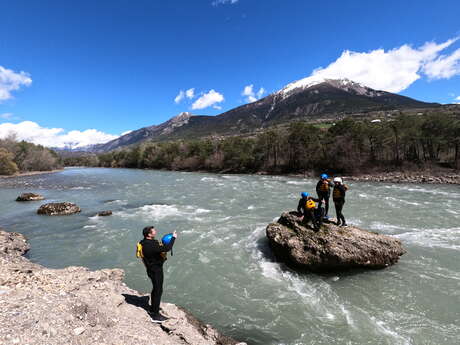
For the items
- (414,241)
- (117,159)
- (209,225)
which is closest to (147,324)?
(209,225)

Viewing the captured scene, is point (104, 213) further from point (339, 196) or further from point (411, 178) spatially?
point (411, 178)

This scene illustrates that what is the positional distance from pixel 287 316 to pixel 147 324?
4.44 m

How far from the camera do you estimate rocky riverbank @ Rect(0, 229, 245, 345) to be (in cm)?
479

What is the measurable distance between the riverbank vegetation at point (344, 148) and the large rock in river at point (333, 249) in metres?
48.0

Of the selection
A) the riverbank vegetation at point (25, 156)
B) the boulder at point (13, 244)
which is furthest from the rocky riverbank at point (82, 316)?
the riverbank vegetation at point (25, 156)

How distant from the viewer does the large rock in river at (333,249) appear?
9.75 meters

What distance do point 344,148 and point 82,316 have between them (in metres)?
60.0

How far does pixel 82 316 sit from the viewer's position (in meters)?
5.68

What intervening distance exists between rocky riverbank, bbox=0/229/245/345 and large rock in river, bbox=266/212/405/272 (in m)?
5.10

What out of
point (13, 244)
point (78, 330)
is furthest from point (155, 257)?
point (13, 244)

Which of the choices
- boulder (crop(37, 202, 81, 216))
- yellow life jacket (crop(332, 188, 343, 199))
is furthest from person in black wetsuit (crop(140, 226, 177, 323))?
boulder (crop(37, 202, 81, 216))

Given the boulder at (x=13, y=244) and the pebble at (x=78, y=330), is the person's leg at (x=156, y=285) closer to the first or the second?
the pebble at (x=78, y=330)

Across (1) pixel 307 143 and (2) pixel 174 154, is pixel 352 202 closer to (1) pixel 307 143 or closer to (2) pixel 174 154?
(1) pixel 307 143

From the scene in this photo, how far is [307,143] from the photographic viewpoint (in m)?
62.8
